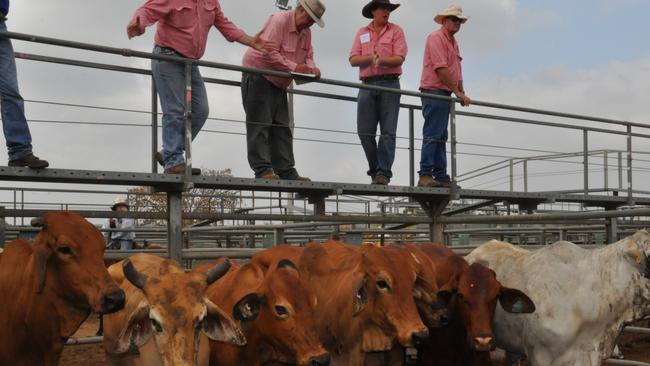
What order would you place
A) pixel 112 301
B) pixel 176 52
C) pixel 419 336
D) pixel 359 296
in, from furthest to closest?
pixel 176 52 < pixel 359 296 < pixel 419 336 < pixel 112 301

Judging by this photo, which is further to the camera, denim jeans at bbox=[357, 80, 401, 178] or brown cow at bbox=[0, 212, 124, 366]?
denim jeans at bbox=[357, 80, 401, 178]

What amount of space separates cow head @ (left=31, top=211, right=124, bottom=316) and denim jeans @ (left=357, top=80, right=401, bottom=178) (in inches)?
172

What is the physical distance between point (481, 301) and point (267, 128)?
115 inches

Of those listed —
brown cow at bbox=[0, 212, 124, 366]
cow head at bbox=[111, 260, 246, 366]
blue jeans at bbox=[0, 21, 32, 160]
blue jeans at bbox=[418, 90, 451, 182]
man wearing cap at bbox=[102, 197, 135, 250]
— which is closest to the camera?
cow head at bbox=[111, 260, 246, 366]

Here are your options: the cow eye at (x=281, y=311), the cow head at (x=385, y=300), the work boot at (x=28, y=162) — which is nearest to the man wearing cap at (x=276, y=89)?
the cow head at (x=385, y=300)

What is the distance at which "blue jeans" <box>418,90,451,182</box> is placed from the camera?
33.9ft

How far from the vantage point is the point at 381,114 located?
1005 cm

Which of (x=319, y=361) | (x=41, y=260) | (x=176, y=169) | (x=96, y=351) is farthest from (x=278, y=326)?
(x=96, y=351)

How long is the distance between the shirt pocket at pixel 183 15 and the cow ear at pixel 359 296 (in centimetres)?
311

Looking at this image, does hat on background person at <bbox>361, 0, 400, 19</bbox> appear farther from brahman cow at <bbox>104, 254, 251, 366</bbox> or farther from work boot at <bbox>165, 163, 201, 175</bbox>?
brahman cow at <bbox>104, 254, 251, 366</bbox>

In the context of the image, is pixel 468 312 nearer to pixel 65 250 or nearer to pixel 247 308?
pixel 247 308

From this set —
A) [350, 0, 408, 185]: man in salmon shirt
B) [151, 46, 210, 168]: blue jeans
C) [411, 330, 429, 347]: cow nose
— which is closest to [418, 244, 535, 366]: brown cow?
→ [411, 330, 429, 347]: cow nose

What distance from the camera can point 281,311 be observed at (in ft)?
21.4

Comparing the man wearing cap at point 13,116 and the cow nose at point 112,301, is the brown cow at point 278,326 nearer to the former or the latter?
the cow nose at point 112,301
